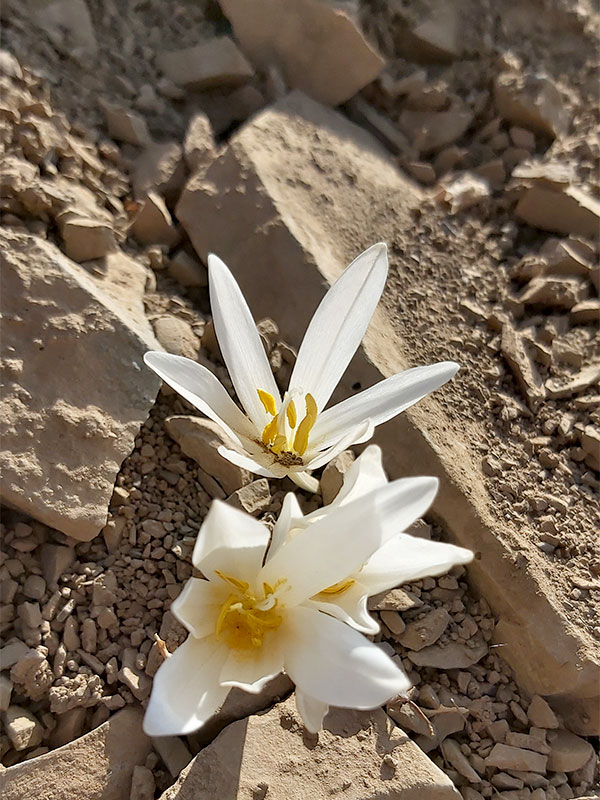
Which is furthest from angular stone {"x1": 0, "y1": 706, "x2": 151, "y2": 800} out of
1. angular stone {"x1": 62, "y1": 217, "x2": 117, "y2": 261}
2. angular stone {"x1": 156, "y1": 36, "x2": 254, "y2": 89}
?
angular stone {"x1": 156, "y1": 36, "x2": 254, "y2": 89}

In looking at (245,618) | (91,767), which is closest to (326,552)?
(245,618)

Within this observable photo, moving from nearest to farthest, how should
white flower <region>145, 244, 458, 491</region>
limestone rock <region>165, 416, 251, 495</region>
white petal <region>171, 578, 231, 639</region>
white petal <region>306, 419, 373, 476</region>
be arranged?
1. white petal <region>171, 578, 231, 639</region>
2. white petal <region>306, 419, 373, 476</region>
3. white flower <region>145, 244, 458, 491</region>
4. limestone rock <region>165, 416, 251, 495</region>

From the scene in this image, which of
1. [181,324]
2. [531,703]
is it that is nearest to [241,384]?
[181,324]

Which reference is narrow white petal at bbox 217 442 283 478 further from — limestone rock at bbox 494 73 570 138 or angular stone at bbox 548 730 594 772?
limestone rock at bbox 494 73 570 138

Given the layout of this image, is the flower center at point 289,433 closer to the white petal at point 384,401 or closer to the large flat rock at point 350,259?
the white petal at point 384,401

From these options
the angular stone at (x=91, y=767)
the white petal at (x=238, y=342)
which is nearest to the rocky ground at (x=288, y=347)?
the angular stone at (x=91, y=767)
